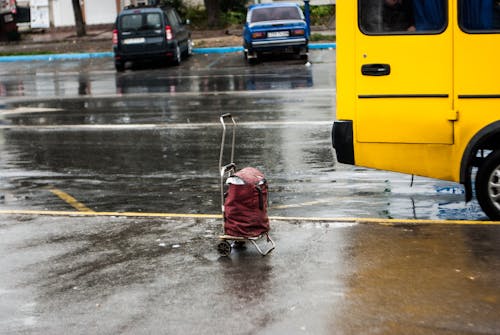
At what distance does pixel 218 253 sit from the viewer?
24.5 feet

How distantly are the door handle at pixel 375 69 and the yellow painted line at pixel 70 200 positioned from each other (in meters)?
3.28

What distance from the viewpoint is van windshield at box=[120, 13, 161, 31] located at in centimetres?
2720

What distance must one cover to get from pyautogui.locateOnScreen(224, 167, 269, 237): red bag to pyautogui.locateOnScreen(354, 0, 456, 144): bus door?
1.59 meters

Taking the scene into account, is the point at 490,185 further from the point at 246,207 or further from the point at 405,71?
the point at 246,207

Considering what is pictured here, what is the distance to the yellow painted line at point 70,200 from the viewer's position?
9.68 metres

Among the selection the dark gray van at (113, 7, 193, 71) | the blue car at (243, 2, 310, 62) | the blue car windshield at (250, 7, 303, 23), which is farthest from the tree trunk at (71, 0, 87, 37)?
the blue car at (243, 2, 310, 62)

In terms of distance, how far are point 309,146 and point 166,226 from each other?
4.74 meters

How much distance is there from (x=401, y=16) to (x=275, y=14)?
19.2 meters

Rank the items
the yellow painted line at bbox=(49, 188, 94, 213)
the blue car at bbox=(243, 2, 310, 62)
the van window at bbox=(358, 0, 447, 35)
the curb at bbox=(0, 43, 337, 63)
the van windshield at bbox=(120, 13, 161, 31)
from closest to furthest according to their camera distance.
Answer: the van window at bbox=(358, 0, 447, 35) < the yellow painted line at bbox=(49, 188, 94, 213) < the blue car at bbox=(243, 2, 310, 62) < the van windshield at bbox=(120, 13, 161, 31) < the curb at bbox=(0, 43, 337, 63)

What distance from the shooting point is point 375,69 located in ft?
27.0

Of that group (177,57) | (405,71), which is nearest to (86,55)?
(177,57)

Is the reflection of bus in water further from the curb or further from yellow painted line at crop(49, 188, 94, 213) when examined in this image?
the curb

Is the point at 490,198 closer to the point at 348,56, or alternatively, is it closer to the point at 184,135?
the point at 348,56

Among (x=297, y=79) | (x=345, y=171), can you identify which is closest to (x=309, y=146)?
(x=345, y=171)
